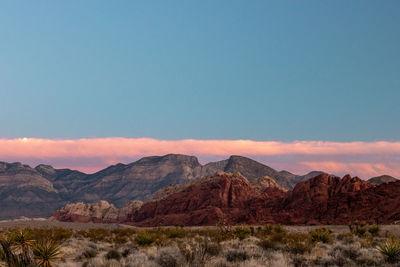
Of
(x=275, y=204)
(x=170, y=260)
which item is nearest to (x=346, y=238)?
(x=170, y=260)

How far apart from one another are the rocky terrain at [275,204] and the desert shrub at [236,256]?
159 ft

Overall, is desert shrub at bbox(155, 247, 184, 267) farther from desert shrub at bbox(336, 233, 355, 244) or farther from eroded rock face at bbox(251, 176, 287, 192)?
eroded rock face at bbox(251, 176, 287, 192)

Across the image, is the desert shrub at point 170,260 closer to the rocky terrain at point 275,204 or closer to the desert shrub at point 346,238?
the desert shrub at point 346,238

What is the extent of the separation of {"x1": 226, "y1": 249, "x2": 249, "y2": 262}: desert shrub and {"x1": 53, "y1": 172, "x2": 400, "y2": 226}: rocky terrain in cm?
4843

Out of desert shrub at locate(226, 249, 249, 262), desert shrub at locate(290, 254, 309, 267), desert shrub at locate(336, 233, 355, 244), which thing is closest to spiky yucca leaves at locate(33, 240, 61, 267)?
desert shrub at locate(226, 249, 249, 262)

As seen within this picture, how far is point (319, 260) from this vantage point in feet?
44.5

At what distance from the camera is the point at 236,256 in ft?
46.2

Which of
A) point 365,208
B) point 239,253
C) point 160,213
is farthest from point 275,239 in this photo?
point 160,213

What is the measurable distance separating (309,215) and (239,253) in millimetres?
59271

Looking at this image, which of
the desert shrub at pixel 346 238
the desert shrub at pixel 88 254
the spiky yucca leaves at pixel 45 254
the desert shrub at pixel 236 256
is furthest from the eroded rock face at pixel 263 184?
the spiky yucca leaves at pixel 45 254

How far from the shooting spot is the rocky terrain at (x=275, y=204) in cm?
6378

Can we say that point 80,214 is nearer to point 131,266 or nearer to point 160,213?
point 160,213

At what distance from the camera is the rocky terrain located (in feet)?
209

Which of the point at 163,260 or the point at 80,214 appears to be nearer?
the point at 163,260
